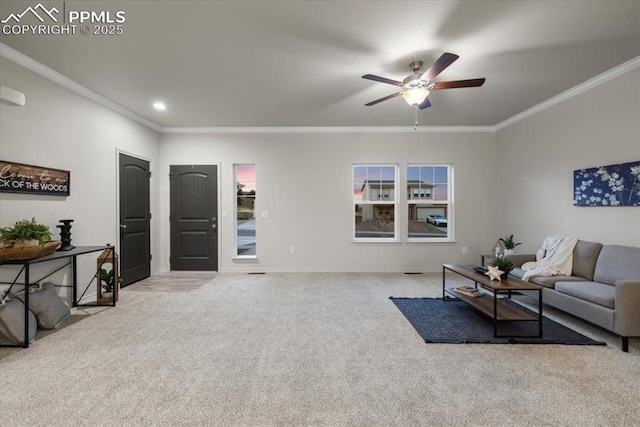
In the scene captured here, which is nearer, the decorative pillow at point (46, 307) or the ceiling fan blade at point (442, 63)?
the ceiling fan blade at point (442, 63)

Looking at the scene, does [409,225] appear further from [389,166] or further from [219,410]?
[219,410]

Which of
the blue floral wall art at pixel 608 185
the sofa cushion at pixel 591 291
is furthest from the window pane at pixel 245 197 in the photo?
the blue floral wall art at pixel 608 185

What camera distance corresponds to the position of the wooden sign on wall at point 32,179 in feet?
8.85

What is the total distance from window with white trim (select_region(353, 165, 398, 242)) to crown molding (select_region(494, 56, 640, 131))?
217 cm

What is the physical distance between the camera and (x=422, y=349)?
2.43 metres

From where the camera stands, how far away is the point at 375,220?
5539 mm

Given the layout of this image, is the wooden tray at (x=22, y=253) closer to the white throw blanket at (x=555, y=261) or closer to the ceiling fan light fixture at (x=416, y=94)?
the ceiling fan light fixture at (x=416, y=94)

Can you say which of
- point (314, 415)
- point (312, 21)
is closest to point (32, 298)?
point (314, 415)

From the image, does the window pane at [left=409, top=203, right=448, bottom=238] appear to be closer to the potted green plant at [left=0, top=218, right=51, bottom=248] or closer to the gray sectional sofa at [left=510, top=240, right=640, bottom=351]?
the gray sectional sofa at [left=510, top=240, right=640, bottom=351]

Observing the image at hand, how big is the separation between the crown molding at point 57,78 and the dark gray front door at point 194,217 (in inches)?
50.6

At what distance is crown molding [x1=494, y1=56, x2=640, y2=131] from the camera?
9.87 ft

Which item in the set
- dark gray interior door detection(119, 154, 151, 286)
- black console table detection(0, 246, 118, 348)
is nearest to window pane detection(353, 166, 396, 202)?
dark gray interior door detection(119, 154, 151, 286)

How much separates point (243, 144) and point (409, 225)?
11.6ft

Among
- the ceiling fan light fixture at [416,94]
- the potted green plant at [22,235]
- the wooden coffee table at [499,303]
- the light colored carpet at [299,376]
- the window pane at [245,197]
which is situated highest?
the ceiling fan light fixture at [416,94]
